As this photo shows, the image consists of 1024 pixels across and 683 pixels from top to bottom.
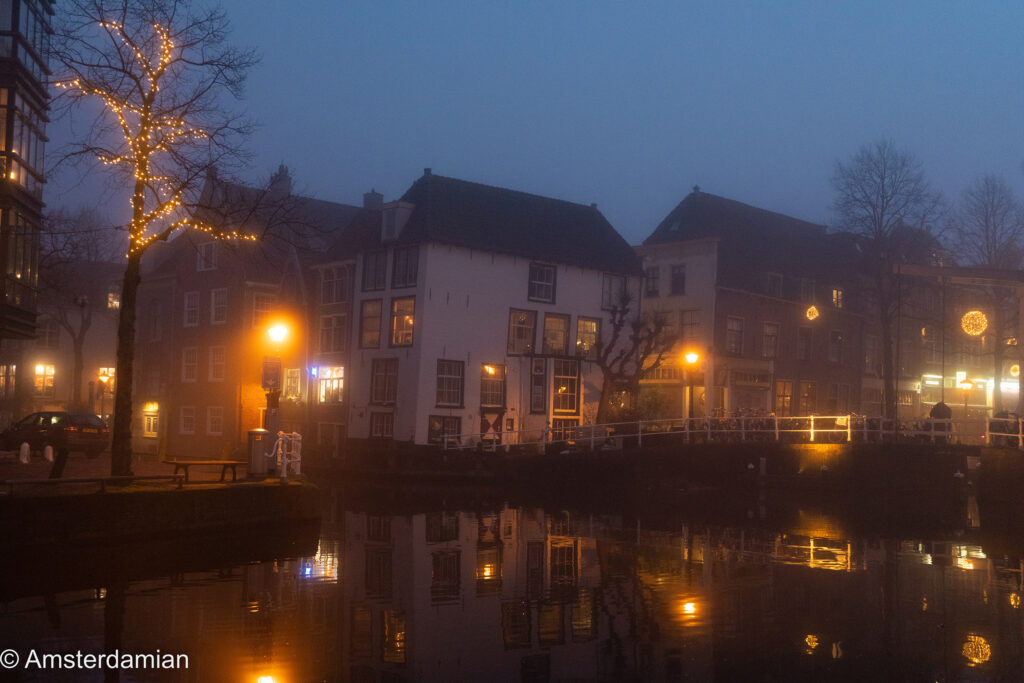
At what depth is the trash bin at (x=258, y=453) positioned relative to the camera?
20250 mm

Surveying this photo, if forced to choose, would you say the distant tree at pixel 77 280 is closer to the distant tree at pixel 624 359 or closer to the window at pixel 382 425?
the window at pixel 382 425

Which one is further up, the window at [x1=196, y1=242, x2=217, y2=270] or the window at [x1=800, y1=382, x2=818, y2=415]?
the window at [x1=196, y1=242, x2=217, y2=270]

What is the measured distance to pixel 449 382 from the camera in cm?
3991

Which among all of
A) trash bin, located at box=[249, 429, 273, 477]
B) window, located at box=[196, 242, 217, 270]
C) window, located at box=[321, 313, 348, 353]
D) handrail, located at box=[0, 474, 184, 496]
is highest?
window, located at box=[196, 242, 217, 270]

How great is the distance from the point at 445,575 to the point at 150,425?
42.3 m

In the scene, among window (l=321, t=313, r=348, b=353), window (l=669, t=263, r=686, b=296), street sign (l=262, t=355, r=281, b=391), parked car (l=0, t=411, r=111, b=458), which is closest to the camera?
street sign (l=262, t=355, r=281, b=391)

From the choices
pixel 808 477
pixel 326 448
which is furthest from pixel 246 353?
pixel 808 477

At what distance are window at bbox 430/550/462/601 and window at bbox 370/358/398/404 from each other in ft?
74.5

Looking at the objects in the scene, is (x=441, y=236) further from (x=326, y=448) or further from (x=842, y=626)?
(x=842, y=626)

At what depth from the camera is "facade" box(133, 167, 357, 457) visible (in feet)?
152

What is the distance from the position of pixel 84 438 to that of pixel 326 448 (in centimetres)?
1091

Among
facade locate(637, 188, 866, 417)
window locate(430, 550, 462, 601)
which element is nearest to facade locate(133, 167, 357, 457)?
facade locate(637, 188, 866, 417)

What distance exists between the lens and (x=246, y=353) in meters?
46.2

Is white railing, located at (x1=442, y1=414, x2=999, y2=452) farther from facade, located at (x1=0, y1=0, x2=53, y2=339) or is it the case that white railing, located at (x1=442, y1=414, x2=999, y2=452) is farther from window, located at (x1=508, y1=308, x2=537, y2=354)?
facade, located at (x1=0, y1=0, x2=53, y2=339)
